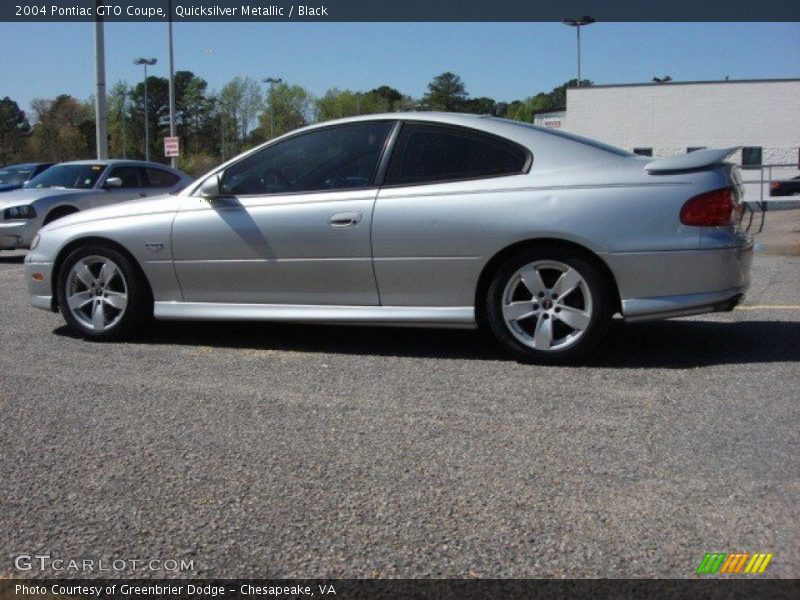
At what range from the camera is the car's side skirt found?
5684 mm

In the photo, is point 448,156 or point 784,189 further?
point 784,189

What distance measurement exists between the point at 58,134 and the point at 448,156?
60.0 metres

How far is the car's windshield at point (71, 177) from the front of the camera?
14046 mm

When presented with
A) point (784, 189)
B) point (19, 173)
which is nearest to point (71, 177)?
point (19, 173)

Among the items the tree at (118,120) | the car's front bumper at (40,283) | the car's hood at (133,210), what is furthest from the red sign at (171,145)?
the tree at (118,120)

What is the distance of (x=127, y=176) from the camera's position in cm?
1430

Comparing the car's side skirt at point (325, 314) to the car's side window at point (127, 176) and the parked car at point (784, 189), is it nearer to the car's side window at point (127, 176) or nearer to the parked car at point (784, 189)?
the car's side window at point (127, 176)

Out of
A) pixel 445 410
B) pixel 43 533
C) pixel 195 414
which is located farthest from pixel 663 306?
pixel 43 533

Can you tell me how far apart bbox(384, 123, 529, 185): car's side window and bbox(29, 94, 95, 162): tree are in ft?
190

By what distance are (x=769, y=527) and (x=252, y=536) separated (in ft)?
5.54

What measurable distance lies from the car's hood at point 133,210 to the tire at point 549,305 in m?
2.19

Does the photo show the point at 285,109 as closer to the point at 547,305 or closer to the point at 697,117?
the point at 697,117

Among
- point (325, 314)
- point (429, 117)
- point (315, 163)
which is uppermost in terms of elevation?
point (429, 117)

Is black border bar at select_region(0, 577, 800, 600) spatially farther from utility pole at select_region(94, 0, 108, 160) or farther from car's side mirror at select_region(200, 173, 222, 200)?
utility pole at select_region(94, 0, 108, 160)
